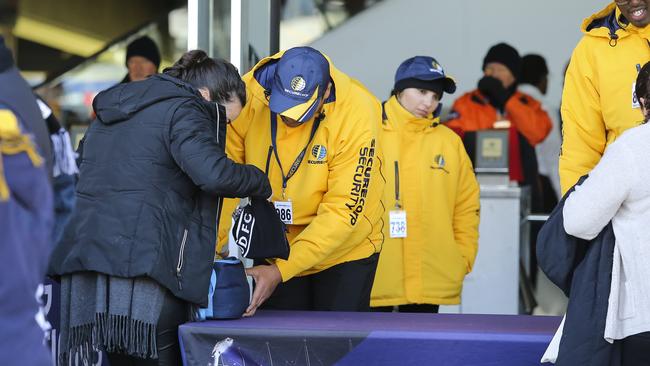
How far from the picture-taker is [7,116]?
1.95 meters

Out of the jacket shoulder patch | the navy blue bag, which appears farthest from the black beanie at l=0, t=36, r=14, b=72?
the navy blue bag

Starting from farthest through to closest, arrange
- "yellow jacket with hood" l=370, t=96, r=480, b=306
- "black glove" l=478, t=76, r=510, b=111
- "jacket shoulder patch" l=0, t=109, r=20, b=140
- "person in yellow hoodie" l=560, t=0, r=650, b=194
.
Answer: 1. "black glove" l=478, t=76, r=510, b=111
2. "yellow jacket with hood" l=370, t=96, r=480, b=306
3. "person in yellow hoodie" l=560, t=0, r=650, b=194
4. "jacket shoulder patch" l=0, t=109, r=20, b=140

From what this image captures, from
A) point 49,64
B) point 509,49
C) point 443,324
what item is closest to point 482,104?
point 509,49

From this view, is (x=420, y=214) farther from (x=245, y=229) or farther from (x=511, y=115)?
(x=511, y=115)

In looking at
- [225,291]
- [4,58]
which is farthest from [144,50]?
[4,58]

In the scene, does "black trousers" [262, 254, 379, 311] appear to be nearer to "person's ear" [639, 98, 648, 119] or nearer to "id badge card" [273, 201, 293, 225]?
"id badge card" [273, 201, 293, 225]

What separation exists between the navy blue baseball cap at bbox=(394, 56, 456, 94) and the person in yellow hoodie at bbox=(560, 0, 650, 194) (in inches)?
45.0

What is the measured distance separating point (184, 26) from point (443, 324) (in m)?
7.00

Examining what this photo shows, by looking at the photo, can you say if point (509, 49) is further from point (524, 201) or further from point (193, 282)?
point (193, 282)

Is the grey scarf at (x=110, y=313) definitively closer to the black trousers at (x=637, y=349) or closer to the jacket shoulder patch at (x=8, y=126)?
the jacket shoulder patch at (x=8, y=126)

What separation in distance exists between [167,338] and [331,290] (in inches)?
30.3

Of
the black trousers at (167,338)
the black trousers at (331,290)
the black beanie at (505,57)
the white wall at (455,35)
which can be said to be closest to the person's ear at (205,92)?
the black trousers at (167,338)

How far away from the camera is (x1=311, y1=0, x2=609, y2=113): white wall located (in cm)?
820

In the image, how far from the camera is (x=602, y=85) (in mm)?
3344
